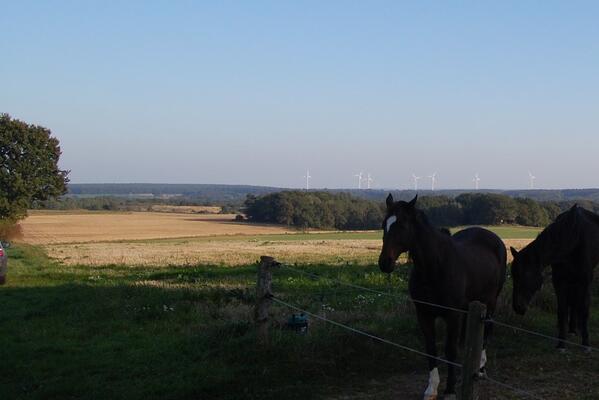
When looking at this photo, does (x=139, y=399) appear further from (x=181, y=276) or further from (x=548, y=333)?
(x=181, y=276)

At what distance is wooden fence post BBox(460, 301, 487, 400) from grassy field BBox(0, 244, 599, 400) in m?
1.78

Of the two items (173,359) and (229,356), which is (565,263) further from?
(173,359)

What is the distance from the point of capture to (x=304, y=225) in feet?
268

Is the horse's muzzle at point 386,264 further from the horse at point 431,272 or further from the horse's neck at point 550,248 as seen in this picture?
the horse's neck at point 550,248

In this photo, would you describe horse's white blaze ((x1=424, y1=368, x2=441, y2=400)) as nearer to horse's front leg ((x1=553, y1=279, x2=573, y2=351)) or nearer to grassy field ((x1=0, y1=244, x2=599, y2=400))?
grassy field ((x1=0, y1=244, x2=599, y2=400))

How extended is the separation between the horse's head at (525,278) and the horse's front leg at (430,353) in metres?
2.07

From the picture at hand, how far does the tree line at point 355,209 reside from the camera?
64.4 meters

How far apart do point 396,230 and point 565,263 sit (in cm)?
372

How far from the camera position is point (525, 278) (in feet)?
26.3

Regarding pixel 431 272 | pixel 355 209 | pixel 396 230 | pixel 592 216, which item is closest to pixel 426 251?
pixel 431 272

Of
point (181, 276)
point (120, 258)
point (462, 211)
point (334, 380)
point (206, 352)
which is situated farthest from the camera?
point (462, 211)

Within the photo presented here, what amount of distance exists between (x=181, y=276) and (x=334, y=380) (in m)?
14.0

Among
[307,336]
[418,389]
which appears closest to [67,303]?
[307,336]

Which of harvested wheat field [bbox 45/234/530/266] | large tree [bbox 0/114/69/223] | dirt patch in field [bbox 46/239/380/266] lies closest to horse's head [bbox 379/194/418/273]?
harvested wheat field [bbox 45/234/530/266]
